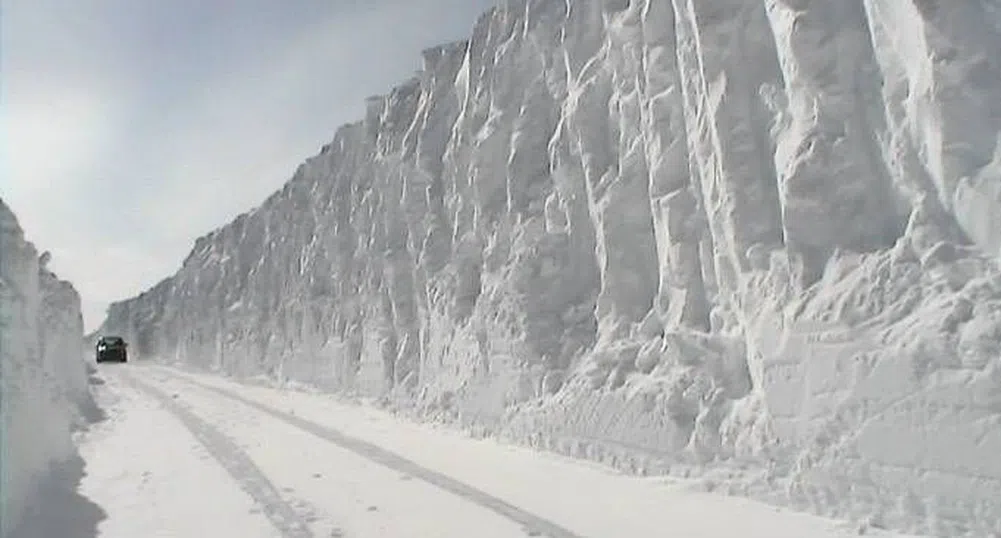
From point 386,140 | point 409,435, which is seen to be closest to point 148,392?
point 386,140

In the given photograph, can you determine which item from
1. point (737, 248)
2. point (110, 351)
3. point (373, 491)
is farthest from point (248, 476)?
point (110, 351)

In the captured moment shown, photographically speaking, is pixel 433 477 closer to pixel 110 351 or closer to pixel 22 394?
pixel 22 394

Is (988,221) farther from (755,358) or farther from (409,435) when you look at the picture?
(409,435)

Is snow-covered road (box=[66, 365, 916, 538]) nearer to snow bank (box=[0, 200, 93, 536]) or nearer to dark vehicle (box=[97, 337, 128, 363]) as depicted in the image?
snow bank (box=[0, 200, 93, 536])

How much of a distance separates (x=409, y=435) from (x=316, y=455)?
3567 mm

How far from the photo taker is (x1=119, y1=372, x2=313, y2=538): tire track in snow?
9273 millimetres

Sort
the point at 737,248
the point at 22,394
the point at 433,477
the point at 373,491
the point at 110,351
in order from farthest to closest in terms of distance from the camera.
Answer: the point at 110,351 → the point at 433,477 → the point at 22,394 → the point at 737,248 → the point at 373,491

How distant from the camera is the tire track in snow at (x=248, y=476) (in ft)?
30.4

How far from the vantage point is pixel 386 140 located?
30.2m

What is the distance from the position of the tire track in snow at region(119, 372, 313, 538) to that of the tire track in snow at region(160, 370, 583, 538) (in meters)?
1.78

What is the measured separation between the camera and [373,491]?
1122 cm

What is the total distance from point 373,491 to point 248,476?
2175mm

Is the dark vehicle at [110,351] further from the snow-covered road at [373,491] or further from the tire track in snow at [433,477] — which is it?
the snow-covered road at [373,491]

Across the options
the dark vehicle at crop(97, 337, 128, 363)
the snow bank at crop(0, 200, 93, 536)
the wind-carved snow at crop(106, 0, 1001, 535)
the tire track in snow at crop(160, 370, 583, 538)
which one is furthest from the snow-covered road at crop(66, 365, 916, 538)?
the dark vehicle at crop(97, 337, 128, 363)
